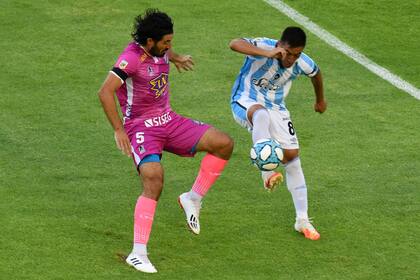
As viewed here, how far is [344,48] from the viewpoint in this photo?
16.2 m

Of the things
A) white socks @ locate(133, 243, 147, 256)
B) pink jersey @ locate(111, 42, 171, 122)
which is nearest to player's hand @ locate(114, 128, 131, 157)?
pink jersey @ locate(111, 42, 171, 122)

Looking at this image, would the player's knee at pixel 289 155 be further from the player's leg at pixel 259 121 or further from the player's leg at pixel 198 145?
the player's leg at pixel 198 145

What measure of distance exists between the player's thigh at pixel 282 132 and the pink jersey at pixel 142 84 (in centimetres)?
114

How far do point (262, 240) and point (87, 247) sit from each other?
5.35 ft

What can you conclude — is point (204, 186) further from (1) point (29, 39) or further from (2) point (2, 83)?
(1) point (29, 39)

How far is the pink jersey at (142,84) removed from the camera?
1030 cm

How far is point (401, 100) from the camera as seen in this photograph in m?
14.5

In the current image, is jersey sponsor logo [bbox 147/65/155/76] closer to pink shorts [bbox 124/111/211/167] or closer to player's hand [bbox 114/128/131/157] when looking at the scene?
pink shorts [bbox 124/111/211/167]

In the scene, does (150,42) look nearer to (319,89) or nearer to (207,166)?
(207,166)

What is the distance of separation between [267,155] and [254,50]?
3.54ft

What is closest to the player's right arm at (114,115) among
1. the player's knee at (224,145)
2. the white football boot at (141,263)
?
the white football boot at (141,263)

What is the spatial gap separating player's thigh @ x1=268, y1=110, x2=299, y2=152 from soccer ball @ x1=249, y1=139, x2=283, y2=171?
51 centimetres

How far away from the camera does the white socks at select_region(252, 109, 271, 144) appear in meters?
10.9

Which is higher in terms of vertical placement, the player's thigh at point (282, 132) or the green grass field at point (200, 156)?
the player's thigh at point (282, 132)
